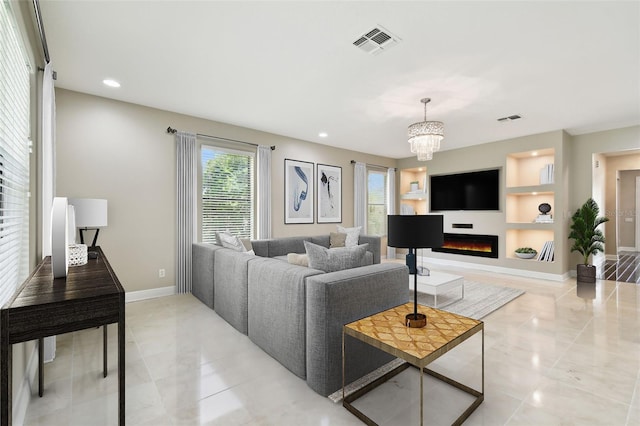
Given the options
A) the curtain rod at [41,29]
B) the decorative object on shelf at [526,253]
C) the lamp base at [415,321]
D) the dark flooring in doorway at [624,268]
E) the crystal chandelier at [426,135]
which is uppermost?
the curtain rod at [41,29]

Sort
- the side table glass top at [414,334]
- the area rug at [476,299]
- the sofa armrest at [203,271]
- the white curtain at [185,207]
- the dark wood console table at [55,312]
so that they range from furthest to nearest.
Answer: the white curtain at [185,207], the sofa armrest at [203,271], the area rug at [476,299], the side table glass top at [414,334], the dark wood console table at [55,312]

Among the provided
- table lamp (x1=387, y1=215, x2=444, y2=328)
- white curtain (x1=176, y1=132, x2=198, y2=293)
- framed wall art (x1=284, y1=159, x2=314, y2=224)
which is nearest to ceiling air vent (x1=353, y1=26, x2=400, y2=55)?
table lamp (x1=387, y1=215, x2=444, y2=328)

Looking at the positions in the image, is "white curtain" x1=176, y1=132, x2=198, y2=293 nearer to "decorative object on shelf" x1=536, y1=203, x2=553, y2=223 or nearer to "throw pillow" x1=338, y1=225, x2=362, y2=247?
"throw pillow" x1=338, y1=225, x2=362, y2=247

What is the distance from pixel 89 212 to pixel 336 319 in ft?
9.13

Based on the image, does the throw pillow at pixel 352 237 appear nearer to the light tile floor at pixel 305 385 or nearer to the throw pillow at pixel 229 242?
the throw pillow at pixel 229 242

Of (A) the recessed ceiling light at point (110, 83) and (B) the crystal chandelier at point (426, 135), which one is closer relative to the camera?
(A) the recessed ceiling light at point (110, 83)

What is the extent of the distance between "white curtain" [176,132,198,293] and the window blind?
221 centimetres

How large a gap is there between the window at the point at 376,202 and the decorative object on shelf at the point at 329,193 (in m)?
1.14

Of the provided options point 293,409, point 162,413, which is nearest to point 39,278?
point 162,413

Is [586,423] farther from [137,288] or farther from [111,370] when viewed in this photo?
[137,288]

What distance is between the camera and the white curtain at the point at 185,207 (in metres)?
4.36

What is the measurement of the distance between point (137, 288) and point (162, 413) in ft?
9.08

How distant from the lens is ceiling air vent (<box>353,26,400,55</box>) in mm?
2465

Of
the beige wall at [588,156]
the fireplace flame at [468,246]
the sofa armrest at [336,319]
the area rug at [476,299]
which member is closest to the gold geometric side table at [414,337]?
the sofa armrest at [336,319]
